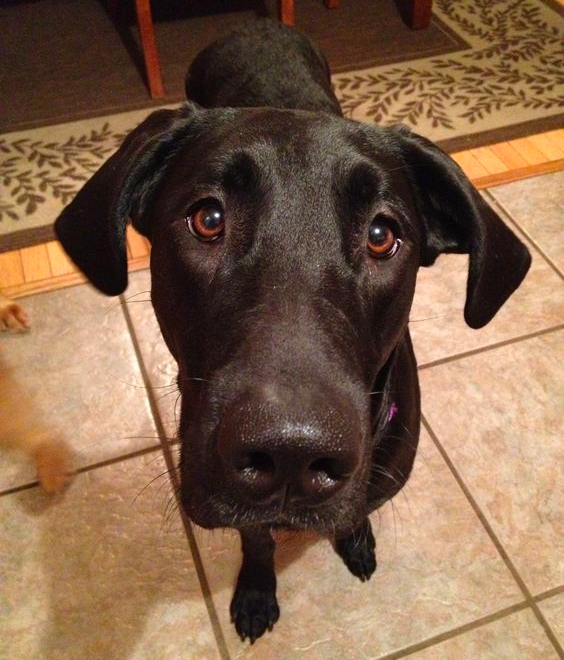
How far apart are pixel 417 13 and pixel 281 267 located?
288cm

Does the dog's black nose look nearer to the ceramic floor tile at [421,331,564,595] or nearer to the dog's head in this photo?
A: the dog's head

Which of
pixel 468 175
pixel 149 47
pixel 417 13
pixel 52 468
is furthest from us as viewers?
pixel 417 13

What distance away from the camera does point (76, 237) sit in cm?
112

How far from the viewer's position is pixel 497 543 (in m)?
1.56

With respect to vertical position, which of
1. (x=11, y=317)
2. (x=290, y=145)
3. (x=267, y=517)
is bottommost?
(x=11, y=317)

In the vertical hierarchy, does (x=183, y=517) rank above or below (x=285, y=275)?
below

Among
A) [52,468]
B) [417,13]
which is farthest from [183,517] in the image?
[417,13]

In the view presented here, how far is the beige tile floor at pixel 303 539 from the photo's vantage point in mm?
1431

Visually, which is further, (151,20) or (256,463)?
(151,20)

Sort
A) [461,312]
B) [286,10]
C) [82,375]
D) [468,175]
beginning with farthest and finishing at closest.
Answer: [286,10], [468,175], [461,312], [82,375]

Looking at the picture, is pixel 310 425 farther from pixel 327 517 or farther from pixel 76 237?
pixel 76 237

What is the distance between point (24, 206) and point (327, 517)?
205cm

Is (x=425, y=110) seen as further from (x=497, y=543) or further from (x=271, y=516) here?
(x=271, y=516)

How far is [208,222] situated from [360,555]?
976mm
